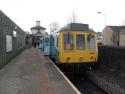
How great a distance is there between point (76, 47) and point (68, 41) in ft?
1.89

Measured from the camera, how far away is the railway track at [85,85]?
15209 millimetres

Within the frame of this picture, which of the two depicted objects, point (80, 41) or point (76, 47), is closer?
point (76, 47)

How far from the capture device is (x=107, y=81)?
17.1 meters

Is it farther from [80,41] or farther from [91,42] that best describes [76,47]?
[91,42]

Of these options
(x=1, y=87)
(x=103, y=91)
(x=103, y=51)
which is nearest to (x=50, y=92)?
(x=1, y=87)

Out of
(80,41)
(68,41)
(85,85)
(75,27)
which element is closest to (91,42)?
(80,41)

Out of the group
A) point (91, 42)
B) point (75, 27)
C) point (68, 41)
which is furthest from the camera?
point (91, 42)

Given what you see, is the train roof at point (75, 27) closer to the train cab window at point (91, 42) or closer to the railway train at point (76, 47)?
the railway train at point (76, 47)

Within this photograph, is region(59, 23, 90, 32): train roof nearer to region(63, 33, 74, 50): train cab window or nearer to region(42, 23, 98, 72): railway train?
region(42, 23, 98, 72): railway train

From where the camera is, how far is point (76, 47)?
1650 cm

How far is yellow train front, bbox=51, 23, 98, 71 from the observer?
16.3m

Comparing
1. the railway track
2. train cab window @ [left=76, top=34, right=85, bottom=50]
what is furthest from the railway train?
the railway track

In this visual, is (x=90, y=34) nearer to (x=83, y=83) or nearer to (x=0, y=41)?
(x=83, y=83)

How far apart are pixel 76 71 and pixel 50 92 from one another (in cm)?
694
